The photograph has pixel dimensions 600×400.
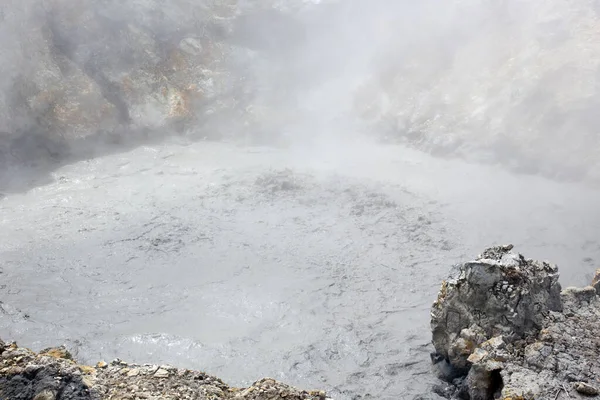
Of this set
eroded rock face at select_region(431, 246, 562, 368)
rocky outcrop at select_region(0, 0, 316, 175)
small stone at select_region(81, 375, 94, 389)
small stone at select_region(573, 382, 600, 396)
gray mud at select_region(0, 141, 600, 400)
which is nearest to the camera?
small stone at select_region(81, 375, 94, 389)

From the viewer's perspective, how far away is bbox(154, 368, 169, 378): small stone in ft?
10.3

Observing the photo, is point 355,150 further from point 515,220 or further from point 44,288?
point 44,288

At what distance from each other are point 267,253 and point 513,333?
3.93 metres

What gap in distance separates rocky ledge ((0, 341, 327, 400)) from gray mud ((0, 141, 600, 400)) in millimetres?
2041

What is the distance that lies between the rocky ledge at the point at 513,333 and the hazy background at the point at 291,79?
241 inches

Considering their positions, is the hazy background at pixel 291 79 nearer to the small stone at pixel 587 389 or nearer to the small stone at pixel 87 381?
the small stone at pixel 587 389

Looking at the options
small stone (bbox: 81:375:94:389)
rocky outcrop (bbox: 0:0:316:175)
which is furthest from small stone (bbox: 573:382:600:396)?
rocky outcrop (bbox: 0:0:316:175)

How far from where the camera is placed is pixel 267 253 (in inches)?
299

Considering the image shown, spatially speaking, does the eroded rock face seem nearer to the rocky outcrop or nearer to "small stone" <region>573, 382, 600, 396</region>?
"small stone" <region>573, 382, 600, 396</region>

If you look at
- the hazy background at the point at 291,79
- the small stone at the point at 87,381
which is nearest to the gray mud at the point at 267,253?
the hazy background at the point at 291,79

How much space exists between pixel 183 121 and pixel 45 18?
13.1 feet

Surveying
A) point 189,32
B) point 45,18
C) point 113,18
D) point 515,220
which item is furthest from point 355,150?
point 45,18

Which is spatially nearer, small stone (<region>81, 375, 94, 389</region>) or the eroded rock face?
small stone (<region>81, 375, 94, 389</region>)

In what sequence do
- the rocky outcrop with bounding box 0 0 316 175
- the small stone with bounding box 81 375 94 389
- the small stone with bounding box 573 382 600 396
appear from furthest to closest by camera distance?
1. the rocky outcrop with bounding box 0 0 316 175
2. the small stone with bounding box 573 382 600 396
3. the small stone with bounding box 81 375 94 389
